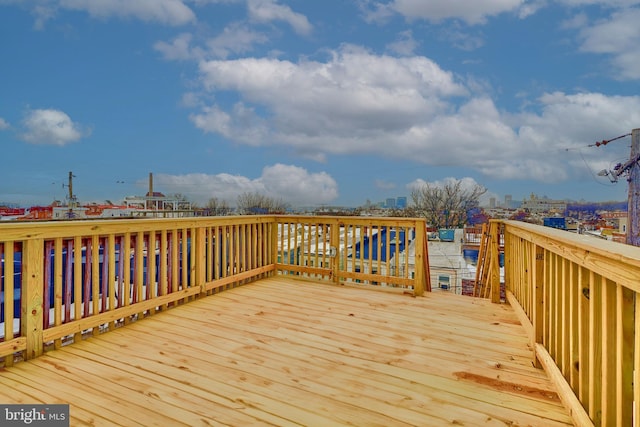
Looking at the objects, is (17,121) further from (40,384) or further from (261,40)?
(40,384)

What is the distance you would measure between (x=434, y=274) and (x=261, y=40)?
9.91 m

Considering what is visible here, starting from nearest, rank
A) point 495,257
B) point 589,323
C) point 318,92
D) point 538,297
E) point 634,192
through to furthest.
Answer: point 589,323, point 538,297, point 495,257, point 634,192, point 318,92

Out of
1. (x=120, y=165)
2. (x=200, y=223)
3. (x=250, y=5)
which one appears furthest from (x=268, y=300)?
(x=120, y=165)

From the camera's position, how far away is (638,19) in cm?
890

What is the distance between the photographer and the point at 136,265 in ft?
9.95

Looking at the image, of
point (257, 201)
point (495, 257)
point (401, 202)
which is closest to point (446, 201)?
point (401, 202)

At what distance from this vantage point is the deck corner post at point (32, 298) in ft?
7.30

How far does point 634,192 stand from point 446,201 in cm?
1025

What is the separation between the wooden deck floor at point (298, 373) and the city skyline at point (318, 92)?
4.14 metres

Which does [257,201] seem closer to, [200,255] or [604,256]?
[200,255]

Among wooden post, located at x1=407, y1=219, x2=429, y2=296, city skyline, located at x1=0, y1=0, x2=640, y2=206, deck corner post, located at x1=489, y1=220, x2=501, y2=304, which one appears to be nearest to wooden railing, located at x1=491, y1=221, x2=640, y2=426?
deck corner post, located at x1=489, y1=220, x2=501, y2=304

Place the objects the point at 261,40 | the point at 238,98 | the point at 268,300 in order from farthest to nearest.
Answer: the point at 238,98 → the point at 261,40 → the point at 268,300

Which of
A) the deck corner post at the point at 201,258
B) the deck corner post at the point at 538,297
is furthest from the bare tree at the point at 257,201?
the deck corner post at the point at 538,297

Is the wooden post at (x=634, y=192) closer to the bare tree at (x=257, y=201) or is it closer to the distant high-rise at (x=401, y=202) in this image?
the distant high-rise at (x=401, y=202)
